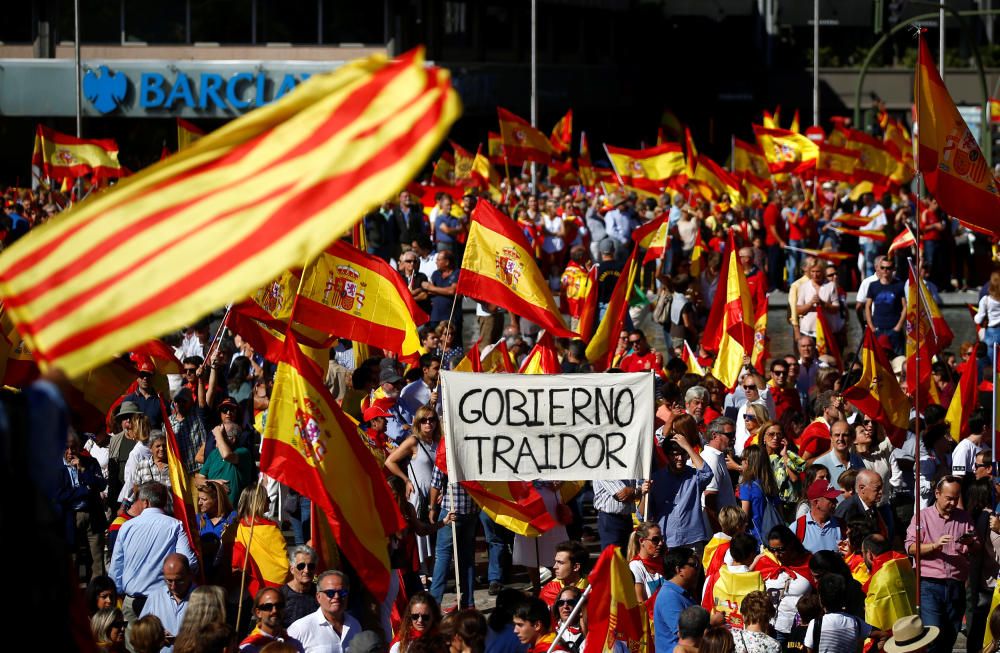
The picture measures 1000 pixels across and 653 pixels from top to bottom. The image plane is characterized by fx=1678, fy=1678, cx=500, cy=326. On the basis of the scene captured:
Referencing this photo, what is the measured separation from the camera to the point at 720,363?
1468cm

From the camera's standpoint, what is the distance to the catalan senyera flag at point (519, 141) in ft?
89.1

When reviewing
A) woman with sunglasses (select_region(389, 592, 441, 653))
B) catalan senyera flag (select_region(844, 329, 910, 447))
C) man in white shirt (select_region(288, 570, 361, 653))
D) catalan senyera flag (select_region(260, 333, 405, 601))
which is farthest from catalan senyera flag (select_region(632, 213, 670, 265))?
woman with sunglasses (select_region(389, 592, 441, 653))

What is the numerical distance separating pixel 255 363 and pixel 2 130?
29.8 meters

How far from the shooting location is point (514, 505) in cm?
1034

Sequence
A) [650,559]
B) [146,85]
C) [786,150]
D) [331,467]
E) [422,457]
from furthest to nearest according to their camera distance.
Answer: [146,85]
[786,150]
[422,457]
[650,559]
[331,467]

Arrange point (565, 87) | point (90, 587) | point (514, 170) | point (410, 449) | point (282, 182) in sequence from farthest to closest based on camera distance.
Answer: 1. point (565, 87)
2. point (514, 170)
3. point (410, 449)
4. point (90, 587)
5. point (282, 182)

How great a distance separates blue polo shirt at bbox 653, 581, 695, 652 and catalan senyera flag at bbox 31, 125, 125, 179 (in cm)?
1922

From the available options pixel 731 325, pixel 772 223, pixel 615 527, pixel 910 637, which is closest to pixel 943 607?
pixel 910 637

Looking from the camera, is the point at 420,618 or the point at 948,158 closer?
the point at 420,618

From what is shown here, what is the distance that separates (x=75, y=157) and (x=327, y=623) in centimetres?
1974

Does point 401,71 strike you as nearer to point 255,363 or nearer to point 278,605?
point 278,605

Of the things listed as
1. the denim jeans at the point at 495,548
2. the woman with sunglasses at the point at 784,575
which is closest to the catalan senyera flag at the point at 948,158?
the woman with sunglasses at the point at 784,575

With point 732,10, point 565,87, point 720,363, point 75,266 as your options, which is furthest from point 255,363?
point 732,10

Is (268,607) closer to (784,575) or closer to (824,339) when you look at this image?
(784,575)
